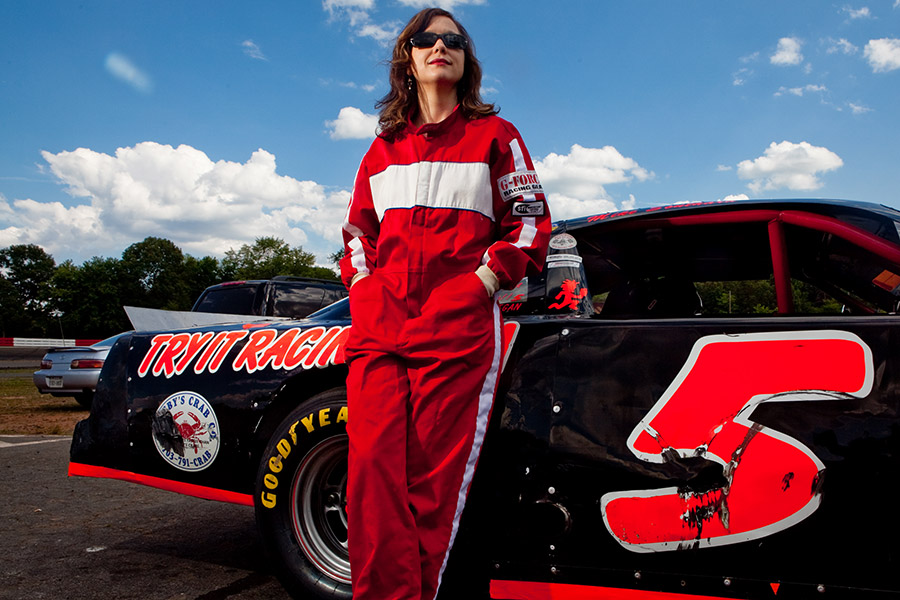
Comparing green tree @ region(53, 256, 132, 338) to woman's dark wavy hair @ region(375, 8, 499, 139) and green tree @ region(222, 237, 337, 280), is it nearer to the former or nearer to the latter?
green tree @ region(222, 237, 337, 280)

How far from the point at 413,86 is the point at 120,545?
8.26ft

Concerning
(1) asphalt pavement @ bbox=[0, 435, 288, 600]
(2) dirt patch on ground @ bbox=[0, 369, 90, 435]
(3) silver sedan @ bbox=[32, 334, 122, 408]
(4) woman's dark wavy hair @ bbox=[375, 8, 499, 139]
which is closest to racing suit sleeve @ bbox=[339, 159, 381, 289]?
(4) woman's dark wavy hair @ bbox=[375, 8, 499, 139]

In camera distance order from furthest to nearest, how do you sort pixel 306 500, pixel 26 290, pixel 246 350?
1. pixel 26 290
2. pixel 246 350
3. pixel 306 500

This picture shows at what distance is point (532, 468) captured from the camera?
1.85m

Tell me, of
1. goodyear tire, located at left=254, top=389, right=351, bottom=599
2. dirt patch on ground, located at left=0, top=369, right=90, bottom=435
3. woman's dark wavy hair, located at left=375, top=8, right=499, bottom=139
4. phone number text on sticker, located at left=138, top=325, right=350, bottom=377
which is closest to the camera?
woman's dark wavy hair, located at left=375, top=8, right=499, bottom=139

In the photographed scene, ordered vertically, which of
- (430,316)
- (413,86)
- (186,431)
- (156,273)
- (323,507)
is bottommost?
(323,507)

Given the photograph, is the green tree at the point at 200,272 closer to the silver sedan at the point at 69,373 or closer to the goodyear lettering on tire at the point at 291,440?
the silver sedan at the point at 69,373

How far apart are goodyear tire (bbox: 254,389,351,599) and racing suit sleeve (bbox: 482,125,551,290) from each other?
0.73m

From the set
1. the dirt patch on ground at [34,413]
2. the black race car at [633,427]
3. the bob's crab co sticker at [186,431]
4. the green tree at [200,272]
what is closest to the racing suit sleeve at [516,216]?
the black race car at [633,427]

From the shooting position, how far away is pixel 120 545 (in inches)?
119

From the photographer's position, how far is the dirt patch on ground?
7.08 meters

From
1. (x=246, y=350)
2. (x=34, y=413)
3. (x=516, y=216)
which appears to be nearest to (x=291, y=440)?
(x=246, y=350)

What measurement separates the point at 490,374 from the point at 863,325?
38.1 inches

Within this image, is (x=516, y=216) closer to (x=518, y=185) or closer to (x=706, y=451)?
(x=518, y=185)
